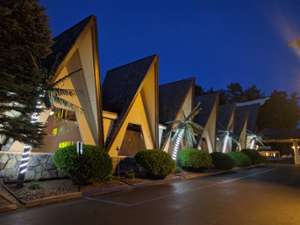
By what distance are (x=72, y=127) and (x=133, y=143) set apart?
201 inches

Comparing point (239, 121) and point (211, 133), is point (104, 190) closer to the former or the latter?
point (211, 133)

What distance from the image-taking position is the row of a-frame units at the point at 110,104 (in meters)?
15.4

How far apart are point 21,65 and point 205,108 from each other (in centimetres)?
2451

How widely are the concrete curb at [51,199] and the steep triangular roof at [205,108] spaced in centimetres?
2115

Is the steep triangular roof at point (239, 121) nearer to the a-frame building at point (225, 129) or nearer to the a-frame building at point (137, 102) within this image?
the a-frame building at point (225, 129)

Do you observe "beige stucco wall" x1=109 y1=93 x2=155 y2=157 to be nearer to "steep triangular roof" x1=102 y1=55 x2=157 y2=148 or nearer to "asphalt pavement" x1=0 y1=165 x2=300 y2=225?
"steep triangular roof" x1=102 y1=55 x2=157 y2=148

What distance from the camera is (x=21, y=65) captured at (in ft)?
33.2

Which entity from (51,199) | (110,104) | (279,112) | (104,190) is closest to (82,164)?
(104,190)

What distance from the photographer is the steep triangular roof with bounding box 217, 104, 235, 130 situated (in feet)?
119

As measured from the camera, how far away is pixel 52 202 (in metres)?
9.52


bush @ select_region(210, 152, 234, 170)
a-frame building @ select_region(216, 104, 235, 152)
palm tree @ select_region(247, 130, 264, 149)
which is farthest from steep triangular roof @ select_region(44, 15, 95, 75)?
palm tree @ select_region(247, 130, 264, 149)

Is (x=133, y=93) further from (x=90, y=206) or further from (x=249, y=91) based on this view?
(x=249, y=91)

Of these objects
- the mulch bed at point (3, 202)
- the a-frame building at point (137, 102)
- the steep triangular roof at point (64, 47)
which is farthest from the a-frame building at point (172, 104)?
the mulch bed at point (3, 202)

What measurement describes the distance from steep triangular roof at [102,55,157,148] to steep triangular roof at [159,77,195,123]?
17.2 feet
